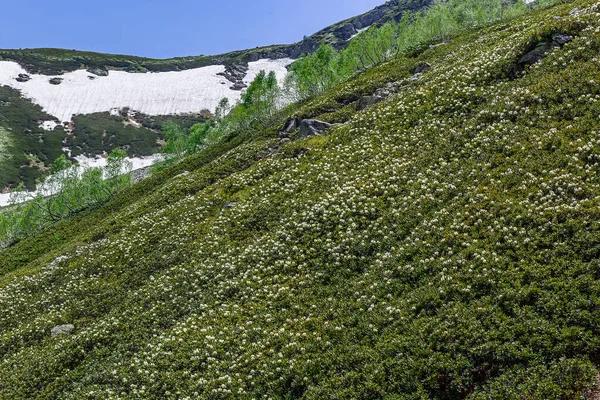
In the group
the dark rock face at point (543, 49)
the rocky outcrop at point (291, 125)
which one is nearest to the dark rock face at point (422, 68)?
the rocky outcrop at point (291, 125)

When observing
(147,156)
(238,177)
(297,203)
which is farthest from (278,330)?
(147,156)

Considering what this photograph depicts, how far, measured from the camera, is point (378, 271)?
17.0 metres

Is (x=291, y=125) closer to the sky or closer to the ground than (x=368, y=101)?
closer to the sky

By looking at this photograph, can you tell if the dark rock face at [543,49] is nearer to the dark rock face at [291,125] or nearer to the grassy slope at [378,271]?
the grassy slope at [378,271]

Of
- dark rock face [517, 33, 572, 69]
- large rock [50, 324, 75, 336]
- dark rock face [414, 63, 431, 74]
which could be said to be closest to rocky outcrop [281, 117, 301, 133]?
dark rock face [414, 63, 431, 74]

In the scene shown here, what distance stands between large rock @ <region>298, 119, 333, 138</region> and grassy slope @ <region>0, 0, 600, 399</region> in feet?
12.7

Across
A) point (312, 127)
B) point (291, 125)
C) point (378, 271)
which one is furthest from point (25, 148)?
point (378, 271)

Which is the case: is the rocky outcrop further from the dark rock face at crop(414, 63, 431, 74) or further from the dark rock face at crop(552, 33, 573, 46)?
the dark rock face at crop(552, 33, 573, 46)

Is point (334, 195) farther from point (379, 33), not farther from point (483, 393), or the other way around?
point (379, 33)

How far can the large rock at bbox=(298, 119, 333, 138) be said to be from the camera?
36.9 m

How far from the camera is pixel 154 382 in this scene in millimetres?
16562

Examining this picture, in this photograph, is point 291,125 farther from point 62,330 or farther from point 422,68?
point 62,330

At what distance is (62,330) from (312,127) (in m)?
26.3

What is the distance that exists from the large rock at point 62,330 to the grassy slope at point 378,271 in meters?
0.48
